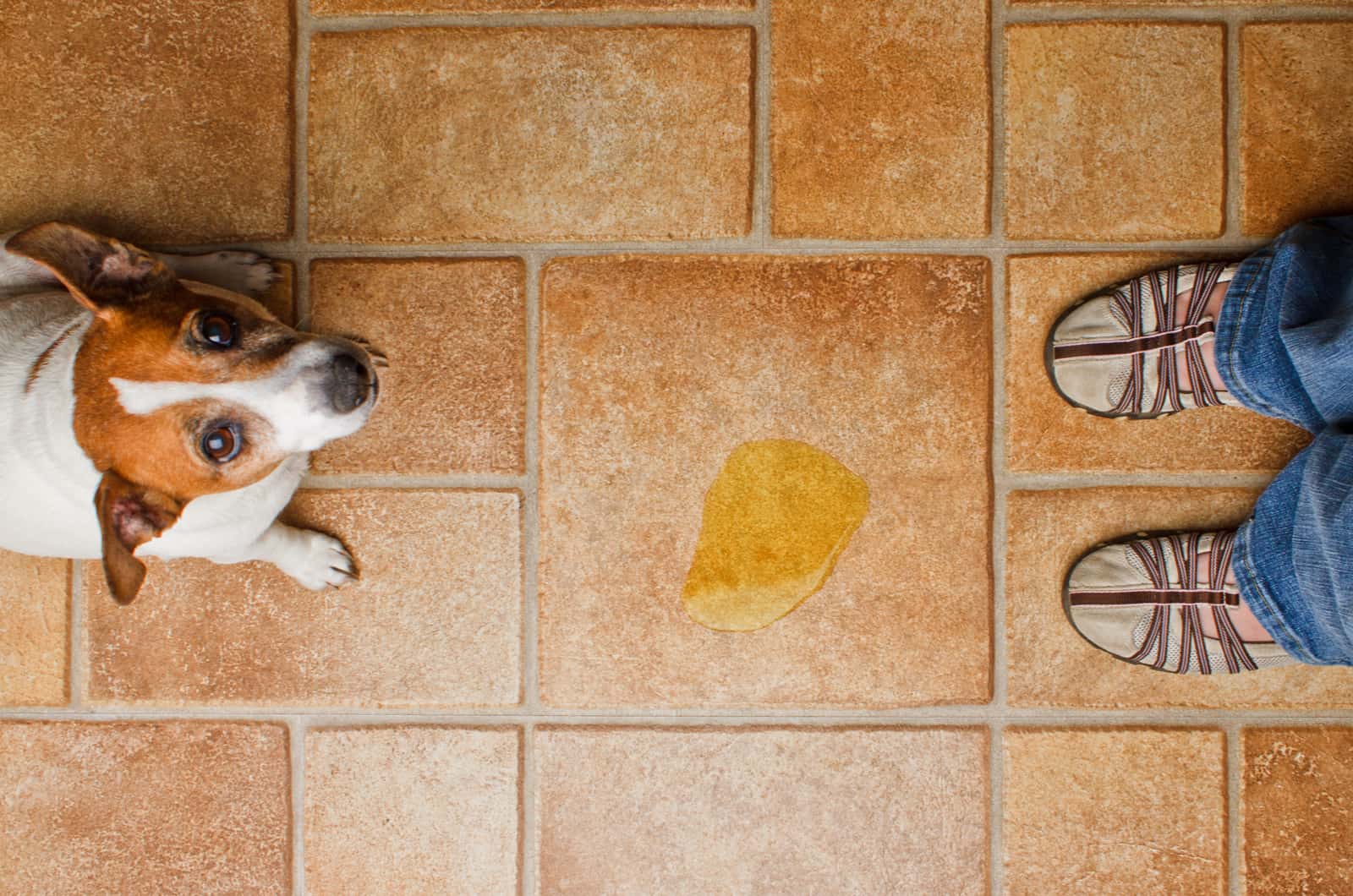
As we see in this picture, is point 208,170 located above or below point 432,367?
above

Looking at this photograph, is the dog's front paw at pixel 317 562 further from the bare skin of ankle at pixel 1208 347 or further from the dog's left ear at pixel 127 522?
the bare skin of ankle at pixel 1208 347

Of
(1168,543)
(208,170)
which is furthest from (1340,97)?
(208,170)

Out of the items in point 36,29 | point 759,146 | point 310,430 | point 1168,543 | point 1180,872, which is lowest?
point 1180,872

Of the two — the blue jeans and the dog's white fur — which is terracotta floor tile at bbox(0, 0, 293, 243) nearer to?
the dog's white fur

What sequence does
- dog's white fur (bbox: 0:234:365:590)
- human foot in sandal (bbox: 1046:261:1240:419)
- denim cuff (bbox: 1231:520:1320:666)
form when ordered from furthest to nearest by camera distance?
human foot in sandal (bbox: 1046:261:1240:419), denim cuff (bbox: 1231:520:1320:666), dog's white fur (bbox: 0:234:365:590)

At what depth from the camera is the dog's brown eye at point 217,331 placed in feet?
4.18

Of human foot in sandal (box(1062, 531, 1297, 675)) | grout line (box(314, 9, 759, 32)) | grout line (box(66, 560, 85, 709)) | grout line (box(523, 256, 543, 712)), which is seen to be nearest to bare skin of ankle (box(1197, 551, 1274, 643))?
human foot in sandal (box(1062, 531, 1297, 675))

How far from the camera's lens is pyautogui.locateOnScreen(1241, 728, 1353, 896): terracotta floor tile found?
1646mm

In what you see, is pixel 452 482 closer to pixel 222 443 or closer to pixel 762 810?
pixel 222 443

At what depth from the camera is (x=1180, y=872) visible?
1.65 meters

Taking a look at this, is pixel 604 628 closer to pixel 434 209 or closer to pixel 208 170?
pixel 434 209

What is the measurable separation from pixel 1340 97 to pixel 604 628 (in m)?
1.64

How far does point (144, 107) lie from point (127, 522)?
868mm

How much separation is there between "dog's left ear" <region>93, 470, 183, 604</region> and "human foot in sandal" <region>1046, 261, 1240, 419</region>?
1.45 m
